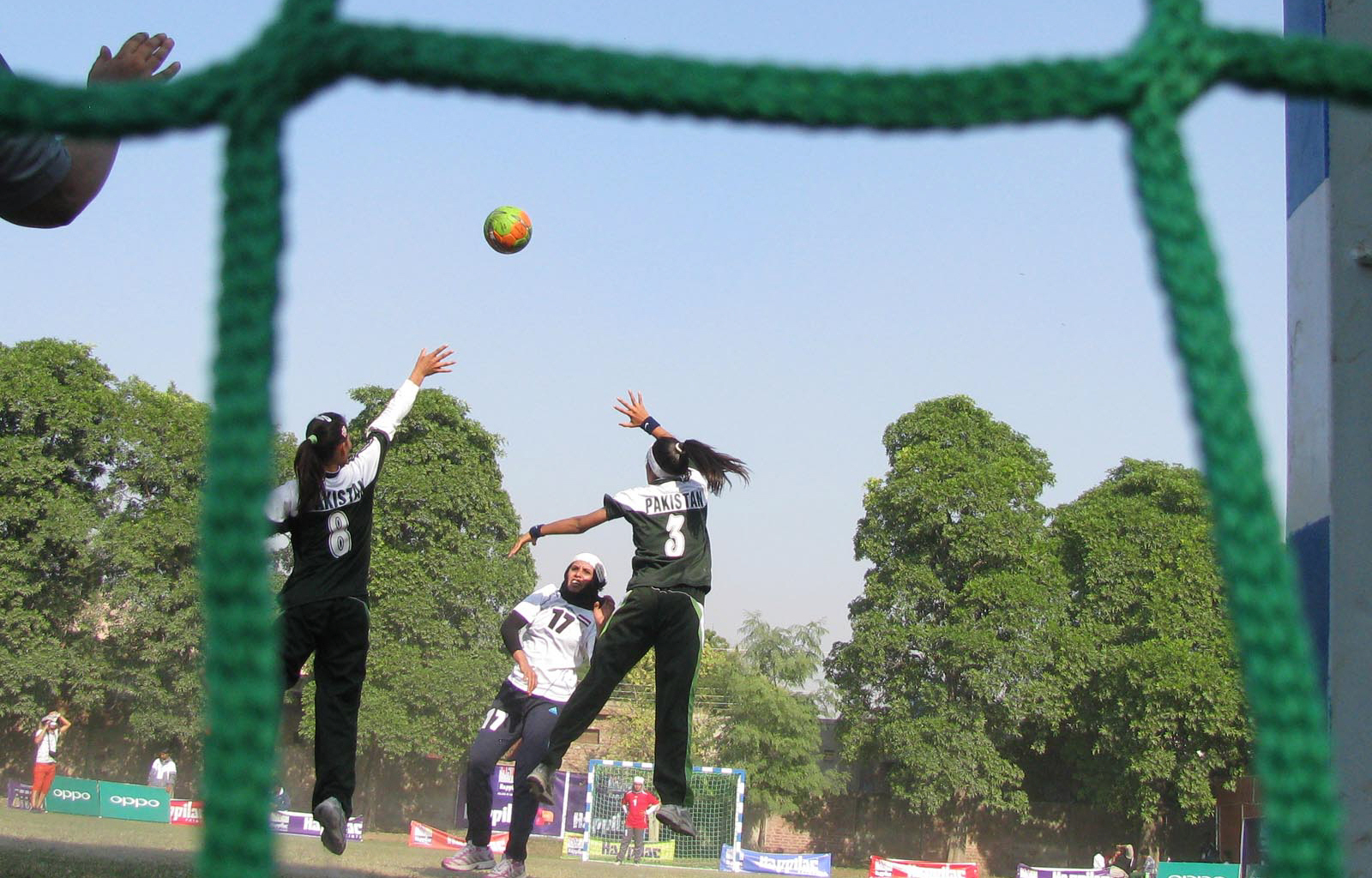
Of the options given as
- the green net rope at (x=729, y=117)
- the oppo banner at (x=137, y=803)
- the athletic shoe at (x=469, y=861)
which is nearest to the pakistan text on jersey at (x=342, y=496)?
the athletic shoe at (x=469, y=861)

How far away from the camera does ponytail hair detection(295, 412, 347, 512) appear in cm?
545

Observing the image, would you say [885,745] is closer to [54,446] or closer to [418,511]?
[418,511]

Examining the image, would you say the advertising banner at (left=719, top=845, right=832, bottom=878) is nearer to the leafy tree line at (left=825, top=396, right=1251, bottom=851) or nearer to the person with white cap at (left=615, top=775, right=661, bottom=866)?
the person with white cap at (left=615, top=775, right=661, bottom=866)

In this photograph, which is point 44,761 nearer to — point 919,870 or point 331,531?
point 919,870

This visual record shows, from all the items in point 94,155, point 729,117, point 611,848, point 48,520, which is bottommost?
point 611,848

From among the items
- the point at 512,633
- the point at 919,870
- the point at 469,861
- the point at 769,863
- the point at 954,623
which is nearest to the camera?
the point at 469,861

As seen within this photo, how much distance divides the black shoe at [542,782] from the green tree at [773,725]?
27.8 meters

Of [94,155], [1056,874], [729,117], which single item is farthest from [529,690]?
[1056,874]

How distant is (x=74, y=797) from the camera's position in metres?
24.0

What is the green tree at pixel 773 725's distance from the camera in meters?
34.1

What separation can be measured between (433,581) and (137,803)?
10835 millimetres

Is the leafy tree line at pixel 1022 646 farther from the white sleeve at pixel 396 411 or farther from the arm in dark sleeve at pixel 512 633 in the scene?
the white sleeve at pixel 396 411

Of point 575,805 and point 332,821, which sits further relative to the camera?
point 575,805

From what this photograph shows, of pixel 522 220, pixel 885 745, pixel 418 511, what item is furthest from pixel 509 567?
pixel 522 220
